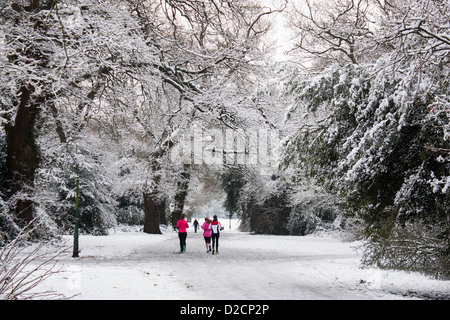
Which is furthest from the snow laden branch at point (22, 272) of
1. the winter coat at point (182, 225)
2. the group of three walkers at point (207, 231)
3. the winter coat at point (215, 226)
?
the winter coat at point (215, 226)

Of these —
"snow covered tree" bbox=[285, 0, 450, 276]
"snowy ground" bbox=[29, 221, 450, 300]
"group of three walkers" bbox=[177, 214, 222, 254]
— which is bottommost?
"snowy ground" bbox=[29, 221, 450, 300]

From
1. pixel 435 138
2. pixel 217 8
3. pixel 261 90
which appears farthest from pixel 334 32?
pixel 435 138

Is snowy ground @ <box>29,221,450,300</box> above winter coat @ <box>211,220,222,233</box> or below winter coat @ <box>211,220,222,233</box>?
below

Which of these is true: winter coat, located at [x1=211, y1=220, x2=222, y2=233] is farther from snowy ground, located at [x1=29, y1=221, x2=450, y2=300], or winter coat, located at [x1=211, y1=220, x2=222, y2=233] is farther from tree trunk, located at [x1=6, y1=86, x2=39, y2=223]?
tree trunk, located at [x1=6, y1=86, x2=39, y2=223]

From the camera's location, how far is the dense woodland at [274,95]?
7803 mm

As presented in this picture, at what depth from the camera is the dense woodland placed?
780cm

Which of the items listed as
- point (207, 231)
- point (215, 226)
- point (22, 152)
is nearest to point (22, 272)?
point (22, 152)

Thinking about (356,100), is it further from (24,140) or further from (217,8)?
(24,140)

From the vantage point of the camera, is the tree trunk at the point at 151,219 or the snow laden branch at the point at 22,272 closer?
the snow laden branch at the point at 22,272

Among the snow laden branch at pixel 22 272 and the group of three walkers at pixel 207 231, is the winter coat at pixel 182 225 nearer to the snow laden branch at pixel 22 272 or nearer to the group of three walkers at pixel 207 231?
the group of three walkers at pixel 207 231

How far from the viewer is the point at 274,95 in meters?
11.7

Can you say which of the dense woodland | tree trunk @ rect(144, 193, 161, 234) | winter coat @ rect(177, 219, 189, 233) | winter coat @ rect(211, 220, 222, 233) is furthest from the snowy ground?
tree trunk @ rect(144, 193, 161, 234)

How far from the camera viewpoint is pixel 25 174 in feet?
48.6
